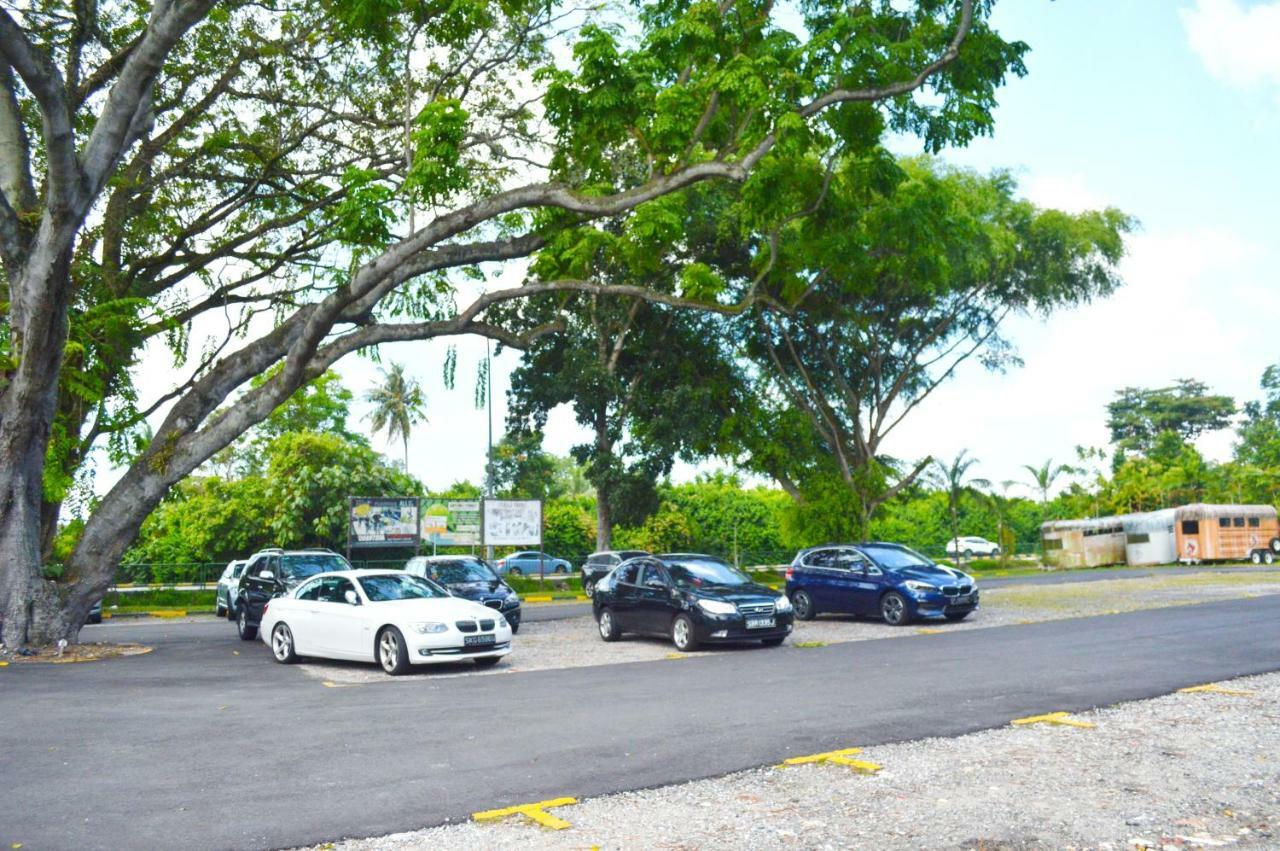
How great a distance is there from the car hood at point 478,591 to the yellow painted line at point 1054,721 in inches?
508

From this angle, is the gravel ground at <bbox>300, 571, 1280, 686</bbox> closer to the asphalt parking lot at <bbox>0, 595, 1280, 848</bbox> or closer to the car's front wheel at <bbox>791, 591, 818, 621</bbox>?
the car's front wheel at <bbox>791, 591, 818, 621</bbox>

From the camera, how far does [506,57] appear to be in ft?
74.6

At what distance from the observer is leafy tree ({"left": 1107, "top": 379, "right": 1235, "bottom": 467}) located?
91.6 m

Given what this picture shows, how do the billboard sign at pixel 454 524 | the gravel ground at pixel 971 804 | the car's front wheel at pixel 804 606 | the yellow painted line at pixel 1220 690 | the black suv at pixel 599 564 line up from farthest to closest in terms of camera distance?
the billboard sign at pixel 454 524, the black suv at pixel 599 564, the car's front wheel at pixel 804 606, the yellow painted line at pixel 1220 690, the gravel ground at pixel 971 804

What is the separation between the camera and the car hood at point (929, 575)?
21.5m

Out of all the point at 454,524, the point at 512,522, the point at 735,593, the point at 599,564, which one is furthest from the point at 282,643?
the point at 454,524

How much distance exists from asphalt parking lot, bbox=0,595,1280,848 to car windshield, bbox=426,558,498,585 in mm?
5298

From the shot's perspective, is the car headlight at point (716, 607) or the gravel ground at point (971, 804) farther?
the car headlight at point (716, 607)

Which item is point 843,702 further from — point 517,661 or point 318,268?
point 318,268

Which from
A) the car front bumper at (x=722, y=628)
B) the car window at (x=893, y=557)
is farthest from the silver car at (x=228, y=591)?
the car window at (x=893, y=557)

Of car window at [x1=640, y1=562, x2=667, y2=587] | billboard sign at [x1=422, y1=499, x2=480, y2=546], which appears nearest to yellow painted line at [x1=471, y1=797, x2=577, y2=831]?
car window at [x1=640, y1=562, x2=667, y2=587]

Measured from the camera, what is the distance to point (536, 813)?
22.7 ft

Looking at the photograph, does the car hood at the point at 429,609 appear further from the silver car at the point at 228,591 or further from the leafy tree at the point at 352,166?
the silver car at the point at 228,591

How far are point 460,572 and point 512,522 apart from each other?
49.4 ft
